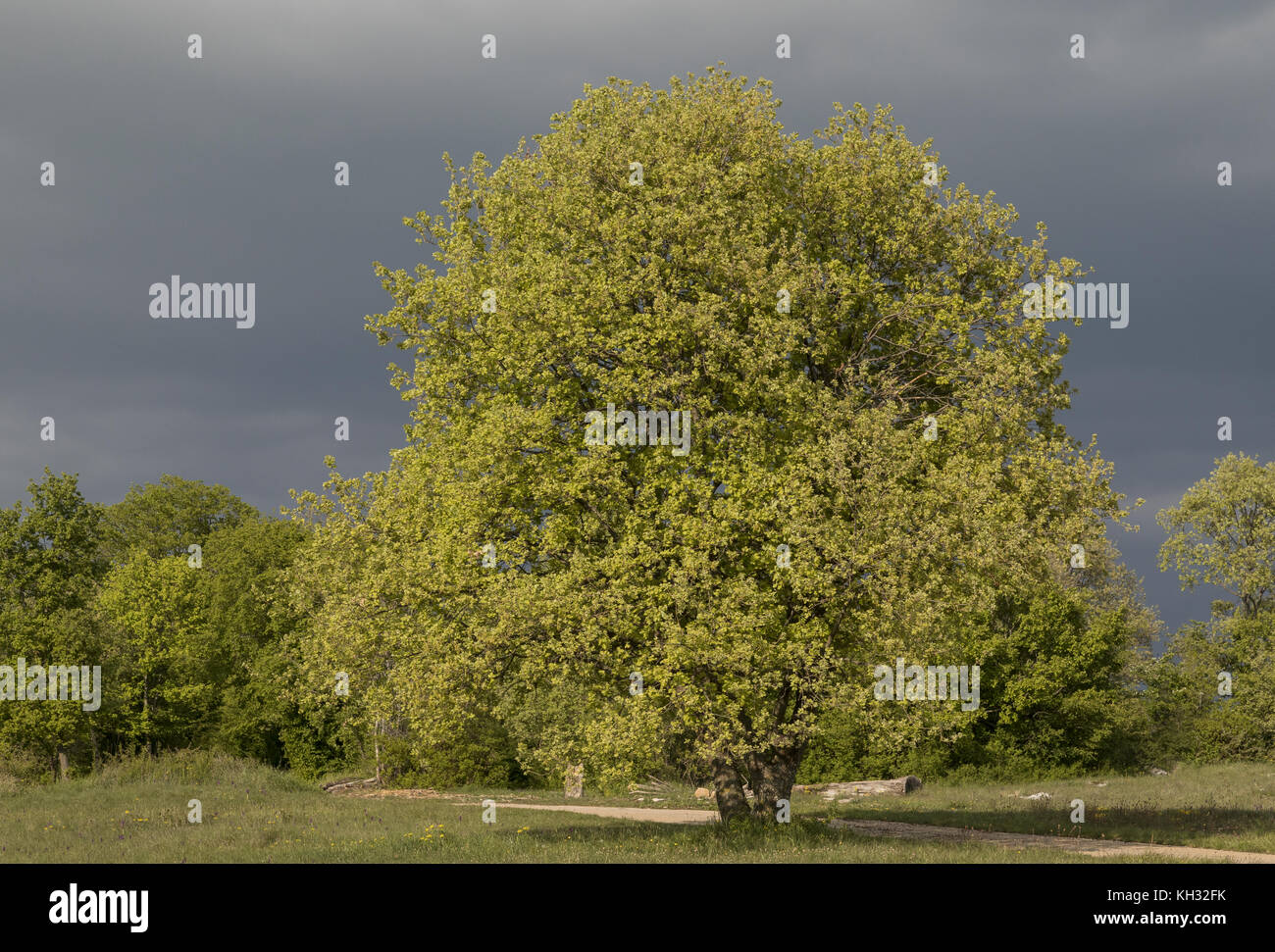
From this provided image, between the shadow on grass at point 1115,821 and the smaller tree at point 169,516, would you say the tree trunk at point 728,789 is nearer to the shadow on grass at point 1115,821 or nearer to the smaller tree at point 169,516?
the shadow on grass at point 1115,821

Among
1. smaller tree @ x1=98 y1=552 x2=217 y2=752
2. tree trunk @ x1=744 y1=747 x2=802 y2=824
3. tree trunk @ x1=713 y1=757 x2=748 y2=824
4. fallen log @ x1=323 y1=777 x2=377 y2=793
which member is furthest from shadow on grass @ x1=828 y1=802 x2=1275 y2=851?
smaller tree @ x1=98 y1=552 x2=217 y2=752

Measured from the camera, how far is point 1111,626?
168 feet

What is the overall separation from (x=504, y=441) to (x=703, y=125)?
30.5 ft

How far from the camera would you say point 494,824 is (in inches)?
1218

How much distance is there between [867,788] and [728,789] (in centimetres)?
2253

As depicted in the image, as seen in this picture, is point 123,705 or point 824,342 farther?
point 123,705

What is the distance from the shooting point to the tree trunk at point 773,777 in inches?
1005

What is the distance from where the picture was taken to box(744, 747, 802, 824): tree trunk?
2553 cm

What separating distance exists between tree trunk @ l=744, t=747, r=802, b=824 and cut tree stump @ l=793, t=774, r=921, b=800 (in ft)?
65.7

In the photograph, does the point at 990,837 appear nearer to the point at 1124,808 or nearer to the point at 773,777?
the point at 773,777

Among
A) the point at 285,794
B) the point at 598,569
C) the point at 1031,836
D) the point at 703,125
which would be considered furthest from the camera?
the point at 285,794

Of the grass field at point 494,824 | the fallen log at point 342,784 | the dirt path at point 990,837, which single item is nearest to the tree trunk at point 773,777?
the grass field at point 494,824
